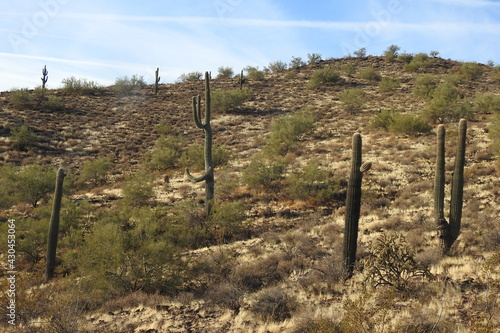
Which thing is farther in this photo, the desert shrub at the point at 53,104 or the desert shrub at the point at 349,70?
the desert shrub at the point at 349,70

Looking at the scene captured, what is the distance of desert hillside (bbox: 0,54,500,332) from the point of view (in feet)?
23.7

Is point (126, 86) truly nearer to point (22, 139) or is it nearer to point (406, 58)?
point (22, 139)

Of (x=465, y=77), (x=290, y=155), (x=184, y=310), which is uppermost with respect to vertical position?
(x=465, y=77)

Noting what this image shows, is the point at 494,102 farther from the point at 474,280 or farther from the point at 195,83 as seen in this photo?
the point at 195,83

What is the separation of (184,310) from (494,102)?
3178 cm

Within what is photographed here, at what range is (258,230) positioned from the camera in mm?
13781

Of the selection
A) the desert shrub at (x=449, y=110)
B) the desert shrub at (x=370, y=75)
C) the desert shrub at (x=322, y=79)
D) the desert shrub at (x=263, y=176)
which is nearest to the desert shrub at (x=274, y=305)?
the desert shrub at (x=263, y=176)

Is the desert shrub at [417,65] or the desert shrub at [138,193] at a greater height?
the desert shrub at [417,65]

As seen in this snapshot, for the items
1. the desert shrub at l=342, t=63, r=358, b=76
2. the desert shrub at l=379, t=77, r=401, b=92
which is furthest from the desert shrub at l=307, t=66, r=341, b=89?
the desert shrub at l=379, t=77, r=401, b=92

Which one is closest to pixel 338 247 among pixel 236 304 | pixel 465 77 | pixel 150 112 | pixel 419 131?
pixel 236 304

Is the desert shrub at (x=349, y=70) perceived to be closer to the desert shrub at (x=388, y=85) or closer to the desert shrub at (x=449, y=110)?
the desert shrub at (x=388, y=85)

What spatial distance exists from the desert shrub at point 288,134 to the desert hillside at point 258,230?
0.13m

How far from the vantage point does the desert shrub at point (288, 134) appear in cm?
2522

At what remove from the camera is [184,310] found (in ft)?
26.4
